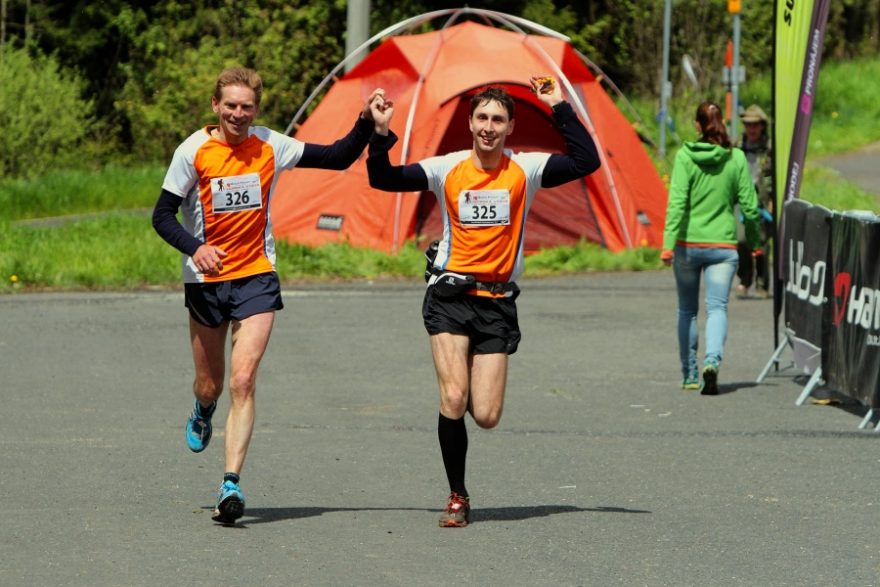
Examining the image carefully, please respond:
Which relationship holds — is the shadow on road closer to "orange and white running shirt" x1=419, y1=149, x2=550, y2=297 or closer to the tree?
"orange and white running shirt" x1=419, y1=149, x2=550, y2=297

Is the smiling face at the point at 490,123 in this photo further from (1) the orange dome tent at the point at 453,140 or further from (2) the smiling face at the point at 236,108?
(1) the orange dome tent at the point at 453,140

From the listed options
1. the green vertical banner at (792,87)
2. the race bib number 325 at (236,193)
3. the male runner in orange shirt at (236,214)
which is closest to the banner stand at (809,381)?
the green vertical banner at (792,87)

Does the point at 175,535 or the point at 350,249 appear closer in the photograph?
the point at 175,535

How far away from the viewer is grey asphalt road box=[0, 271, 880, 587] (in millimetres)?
6805

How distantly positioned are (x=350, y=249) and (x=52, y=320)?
5047 millimetres

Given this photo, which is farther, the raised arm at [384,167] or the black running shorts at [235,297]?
the black running shorts at [235,297]

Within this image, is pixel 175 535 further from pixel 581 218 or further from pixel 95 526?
pixel 581 218

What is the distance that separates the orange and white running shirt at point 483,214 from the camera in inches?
301

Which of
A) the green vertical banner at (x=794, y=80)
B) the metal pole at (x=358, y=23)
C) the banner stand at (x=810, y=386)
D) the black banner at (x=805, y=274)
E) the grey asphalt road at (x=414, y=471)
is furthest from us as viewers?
the metal pole at (x=358, y=23)

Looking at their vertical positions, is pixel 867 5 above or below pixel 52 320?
above

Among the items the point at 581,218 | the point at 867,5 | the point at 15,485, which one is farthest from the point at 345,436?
the point at 867,5

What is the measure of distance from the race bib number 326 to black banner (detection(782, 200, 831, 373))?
15.2ft

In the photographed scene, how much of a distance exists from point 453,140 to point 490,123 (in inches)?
541

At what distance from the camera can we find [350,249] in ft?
66.7
